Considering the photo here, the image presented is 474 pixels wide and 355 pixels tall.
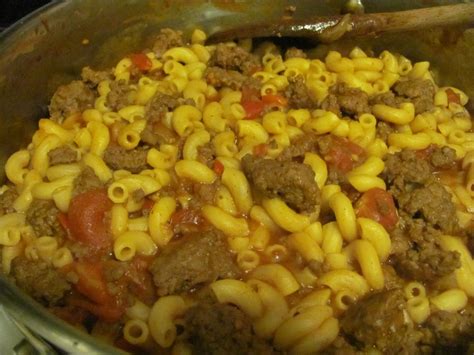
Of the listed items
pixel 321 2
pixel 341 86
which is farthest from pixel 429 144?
pixel 321 2

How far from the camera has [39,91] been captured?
2521 mm

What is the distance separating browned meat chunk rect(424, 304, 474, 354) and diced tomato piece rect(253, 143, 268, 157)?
85cm

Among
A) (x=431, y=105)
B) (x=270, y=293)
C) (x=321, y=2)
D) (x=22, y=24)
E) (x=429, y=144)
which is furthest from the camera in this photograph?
(x=321, y=2)

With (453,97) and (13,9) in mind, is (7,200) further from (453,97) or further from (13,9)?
(453,97)

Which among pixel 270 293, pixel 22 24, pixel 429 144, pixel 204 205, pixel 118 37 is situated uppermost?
pixel 22 24

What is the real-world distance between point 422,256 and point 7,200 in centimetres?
153

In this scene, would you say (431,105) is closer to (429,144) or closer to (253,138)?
(429,144)

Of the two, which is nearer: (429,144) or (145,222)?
(145,222)

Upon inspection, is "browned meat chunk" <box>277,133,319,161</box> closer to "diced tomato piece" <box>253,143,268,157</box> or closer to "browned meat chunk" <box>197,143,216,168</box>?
"diced tomato piece" <box>253,143,268,157</box>

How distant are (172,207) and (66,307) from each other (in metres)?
0.50

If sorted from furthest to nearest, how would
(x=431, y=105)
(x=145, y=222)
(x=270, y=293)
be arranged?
(x=431, y=105)
(x=145, y=222)
(x=270, y=293)

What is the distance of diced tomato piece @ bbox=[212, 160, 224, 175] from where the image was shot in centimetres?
226

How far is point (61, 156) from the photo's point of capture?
90.0 inches

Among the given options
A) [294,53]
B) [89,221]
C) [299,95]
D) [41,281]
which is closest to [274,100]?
[299,95]
